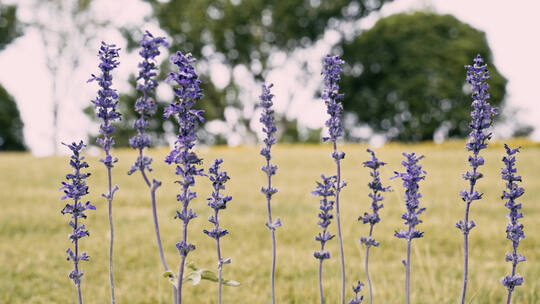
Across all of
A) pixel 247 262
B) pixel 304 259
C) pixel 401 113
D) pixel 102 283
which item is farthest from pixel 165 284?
pixel 401 113

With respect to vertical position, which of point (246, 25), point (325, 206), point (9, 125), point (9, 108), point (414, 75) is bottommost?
point (325, 206)

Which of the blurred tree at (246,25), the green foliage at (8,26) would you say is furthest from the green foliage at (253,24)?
the green foliage at (8,26)

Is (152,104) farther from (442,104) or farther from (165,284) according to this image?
(442,104)

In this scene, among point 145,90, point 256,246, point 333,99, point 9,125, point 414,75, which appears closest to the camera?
point 145,90

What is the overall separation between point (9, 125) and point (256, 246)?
94.9 ft

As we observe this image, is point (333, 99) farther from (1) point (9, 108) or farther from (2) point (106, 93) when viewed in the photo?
(1) point (9, 108)

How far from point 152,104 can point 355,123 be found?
34231 mm

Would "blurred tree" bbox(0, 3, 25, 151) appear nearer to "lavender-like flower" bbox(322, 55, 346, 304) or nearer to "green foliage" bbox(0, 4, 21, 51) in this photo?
"green foliage" bbox(0, 4, 21, 51)

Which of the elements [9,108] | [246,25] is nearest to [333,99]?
[246,25]

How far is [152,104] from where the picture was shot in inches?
74.7

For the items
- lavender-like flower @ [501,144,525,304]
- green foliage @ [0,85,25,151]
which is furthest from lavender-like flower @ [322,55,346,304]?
green foliage @ [0,85,25,151]

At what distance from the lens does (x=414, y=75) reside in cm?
3319

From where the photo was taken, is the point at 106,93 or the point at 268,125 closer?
the point at 106,93

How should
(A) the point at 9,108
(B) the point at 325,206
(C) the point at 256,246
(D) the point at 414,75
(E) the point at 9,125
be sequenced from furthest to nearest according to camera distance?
(D) the point at 414,75, (A) the point at 9,108, (E) the point at 9,125, (C) the point at 256,246, (B) the point at 325,206
